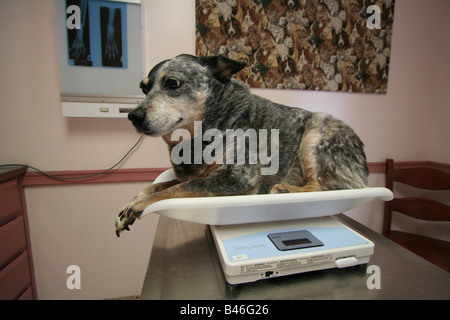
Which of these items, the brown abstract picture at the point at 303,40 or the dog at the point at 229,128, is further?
the brown abstract picture at the point at 303,40

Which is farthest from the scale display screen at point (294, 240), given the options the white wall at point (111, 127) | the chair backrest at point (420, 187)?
the chair backrest at point (420, 187)

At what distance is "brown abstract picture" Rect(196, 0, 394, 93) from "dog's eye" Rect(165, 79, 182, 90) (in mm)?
860

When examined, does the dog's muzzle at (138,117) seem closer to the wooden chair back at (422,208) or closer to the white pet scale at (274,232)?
the white pet scale at (274,232)

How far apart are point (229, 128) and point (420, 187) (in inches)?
69.1

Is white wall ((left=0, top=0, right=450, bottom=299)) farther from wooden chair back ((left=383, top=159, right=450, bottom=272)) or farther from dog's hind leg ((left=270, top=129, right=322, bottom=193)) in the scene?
dog's hind leg ((left=270, top=129, right=322, bottom=193))

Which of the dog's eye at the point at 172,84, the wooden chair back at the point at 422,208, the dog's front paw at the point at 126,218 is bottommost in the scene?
the wooden chair back at the point at 422,208

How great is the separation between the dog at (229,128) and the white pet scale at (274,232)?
10 cm

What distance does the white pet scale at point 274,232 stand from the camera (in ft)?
1.72

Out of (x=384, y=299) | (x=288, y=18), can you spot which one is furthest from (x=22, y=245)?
(x=288, y=18)

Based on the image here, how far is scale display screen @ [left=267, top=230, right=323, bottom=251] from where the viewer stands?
571 mm

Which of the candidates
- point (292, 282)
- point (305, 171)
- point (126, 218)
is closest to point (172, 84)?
point (126, 218)

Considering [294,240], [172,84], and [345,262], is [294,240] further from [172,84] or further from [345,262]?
[172,84]

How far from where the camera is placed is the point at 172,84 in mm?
717

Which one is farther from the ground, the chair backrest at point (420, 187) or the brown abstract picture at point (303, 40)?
the brown abstract picture at point (303, 40)
